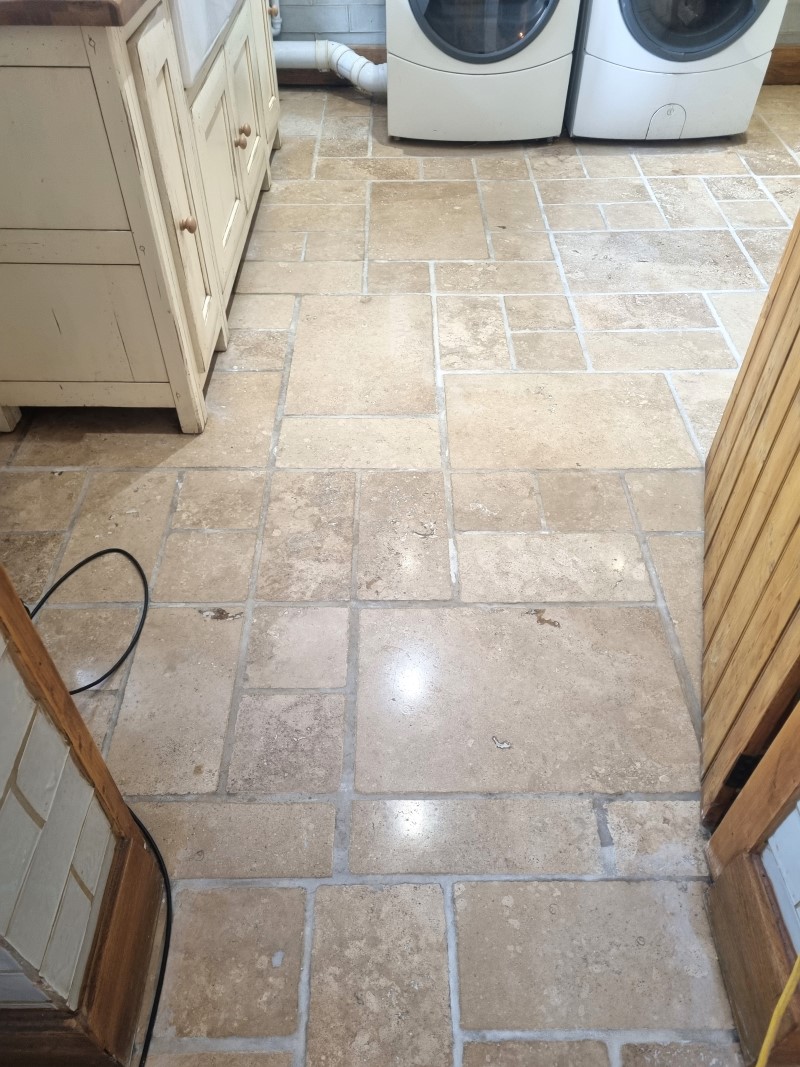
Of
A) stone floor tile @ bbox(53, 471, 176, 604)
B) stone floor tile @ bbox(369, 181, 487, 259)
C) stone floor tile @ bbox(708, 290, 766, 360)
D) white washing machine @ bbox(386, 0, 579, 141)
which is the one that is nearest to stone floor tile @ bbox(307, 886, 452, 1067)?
stone floor tile @ bbox(53, 471, 176, 604)

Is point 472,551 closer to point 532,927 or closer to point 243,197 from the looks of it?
point 532,927

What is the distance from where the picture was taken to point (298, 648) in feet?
5.07

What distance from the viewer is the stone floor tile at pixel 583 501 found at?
1785mm

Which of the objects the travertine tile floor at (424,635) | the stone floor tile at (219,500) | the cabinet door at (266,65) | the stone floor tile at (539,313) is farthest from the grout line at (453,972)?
the cabinet door at (266,65)

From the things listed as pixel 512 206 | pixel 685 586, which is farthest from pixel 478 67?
pixel 685 586

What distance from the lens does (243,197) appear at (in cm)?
244

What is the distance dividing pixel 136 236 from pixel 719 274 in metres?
1.88

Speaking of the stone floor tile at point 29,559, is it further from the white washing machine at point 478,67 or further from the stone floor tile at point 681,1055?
the white washing machine at point 478,67

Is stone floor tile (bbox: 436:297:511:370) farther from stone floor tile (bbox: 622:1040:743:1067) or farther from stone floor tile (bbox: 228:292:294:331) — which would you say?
stone floor tile (bbox: 622:1040:743:1067)

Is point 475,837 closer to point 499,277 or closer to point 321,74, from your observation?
point 499,277

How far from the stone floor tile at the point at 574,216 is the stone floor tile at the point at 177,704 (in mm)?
1992

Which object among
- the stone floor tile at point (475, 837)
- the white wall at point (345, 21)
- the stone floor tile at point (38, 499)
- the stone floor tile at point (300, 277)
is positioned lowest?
the stone floor tile at point (300, 277)

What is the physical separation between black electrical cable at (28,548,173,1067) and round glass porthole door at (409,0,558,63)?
245 cm

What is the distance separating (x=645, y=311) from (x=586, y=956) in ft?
6.20
